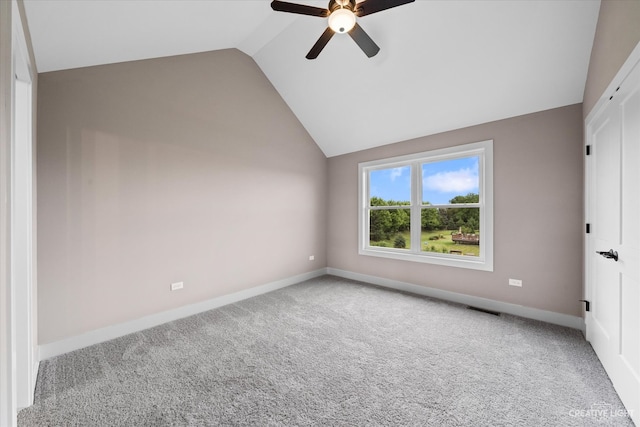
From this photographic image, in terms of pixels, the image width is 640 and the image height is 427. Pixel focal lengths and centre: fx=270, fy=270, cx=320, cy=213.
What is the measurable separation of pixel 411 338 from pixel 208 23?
12.3 feet

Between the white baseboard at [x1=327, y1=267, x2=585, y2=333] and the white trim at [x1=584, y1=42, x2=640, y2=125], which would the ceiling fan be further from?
the white baseboard at [x1=327, y1=267, x2=585, y2=333]

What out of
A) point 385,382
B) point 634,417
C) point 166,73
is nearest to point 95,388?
point 385,382

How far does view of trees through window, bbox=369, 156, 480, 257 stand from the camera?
12.3ft

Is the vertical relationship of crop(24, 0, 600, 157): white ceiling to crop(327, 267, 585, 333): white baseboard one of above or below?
above

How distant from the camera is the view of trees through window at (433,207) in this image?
3764 mm

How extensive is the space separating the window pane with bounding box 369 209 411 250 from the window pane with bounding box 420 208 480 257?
28cm

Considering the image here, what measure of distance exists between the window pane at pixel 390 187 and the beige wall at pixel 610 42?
7.32 ft

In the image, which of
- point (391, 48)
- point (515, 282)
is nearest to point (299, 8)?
point (391, 48)

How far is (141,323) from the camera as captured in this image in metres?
2.91

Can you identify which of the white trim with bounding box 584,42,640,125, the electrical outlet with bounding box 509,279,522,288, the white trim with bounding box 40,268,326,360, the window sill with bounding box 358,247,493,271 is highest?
the white trim with bounding box 584,42,640,125

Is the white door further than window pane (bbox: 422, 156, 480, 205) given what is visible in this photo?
No

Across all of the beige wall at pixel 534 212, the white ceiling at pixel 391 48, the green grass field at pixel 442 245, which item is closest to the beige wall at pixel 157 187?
the white ceiling at pixel 391 48

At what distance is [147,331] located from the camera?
288 centimetres

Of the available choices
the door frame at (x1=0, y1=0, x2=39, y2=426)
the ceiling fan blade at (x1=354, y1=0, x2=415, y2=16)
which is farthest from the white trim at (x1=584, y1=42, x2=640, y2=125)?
the door frame at (x1=0, y1=0, x2=39, y2=426)
